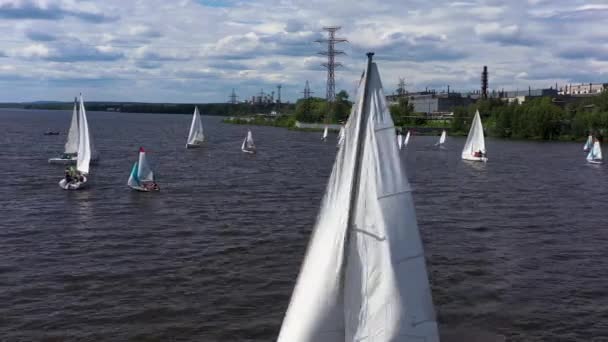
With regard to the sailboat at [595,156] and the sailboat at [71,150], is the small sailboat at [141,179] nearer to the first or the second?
the sailboat at [71,150]

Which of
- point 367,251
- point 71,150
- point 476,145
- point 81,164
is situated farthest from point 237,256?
point 476,145

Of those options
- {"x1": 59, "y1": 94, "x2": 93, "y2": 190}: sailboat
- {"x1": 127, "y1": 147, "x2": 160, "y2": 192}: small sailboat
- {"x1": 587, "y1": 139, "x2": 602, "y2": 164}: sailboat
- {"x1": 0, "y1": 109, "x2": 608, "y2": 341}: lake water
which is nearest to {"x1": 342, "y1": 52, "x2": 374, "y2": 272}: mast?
{"x1": 0, "y1": 109, "x2": 608, "y2": 341}: lake water

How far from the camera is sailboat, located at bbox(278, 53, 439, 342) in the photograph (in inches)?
452

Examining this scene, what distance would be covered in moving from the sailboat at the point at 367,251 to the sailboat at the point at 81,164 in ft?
125

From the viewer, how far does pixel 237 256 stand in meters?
→ 28.6

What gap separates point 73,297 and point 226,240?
383 inches

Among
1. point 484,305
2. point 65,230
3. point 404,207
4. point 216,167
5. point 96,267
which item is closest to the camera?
point 404,207

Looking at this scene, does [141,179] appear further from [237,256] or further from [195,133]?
[195,133]

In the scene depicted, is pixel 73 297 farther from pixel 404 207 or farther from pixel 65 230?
pixel 404 207

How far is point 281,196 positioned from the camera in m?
46.0

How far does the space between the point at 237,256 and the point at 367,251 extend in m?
17.6

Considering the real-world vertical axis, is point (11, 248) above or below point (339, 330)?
below

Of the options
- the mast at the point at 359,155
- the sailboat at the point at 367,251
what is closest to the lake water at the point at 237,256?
the sailboat at the point at 367,251

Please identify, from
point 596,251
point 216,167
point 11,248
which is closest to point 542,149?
point 216,167
